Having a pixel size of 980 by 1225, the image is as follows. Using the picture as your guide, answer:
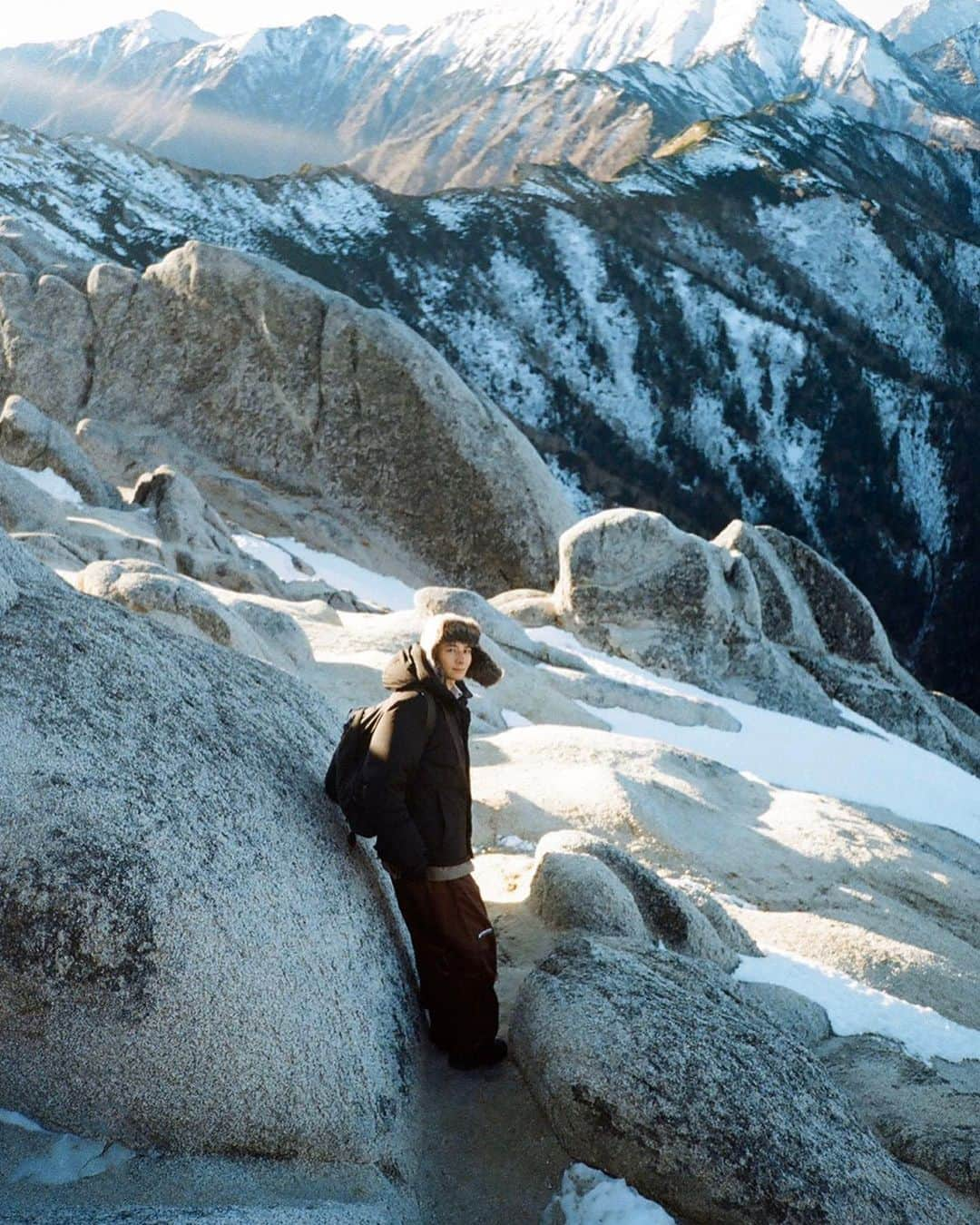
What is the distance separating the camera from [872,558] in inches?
3942

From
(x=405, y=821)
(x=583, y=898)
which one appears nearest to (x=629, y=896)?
(x=583, y=898)

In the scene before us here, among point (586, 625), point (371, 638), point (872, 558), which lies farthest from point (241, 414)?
point (872, 558)

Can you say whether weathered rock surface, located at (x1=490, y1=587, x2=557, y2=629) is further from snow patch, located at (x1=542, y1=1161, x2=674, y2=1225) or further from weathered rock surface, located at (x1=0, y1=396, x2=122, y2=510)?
snow patch, located at (x1=542, y1=1161, x2=674, y2=1225)

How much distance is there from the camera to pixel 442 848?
21.8 ft

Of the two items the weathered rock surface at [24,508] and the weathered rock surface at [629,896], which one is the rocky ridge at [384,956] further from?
the weathered rock surface at [24,508]

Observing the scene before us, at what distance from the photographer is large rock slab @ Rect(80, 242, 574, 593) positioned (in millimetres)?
36500

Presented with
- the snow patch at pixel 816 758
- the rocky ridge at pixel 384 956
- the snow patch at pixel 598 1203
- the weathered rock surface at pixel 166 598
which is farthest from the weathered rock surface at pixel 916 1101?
the weathered rock surface at pixel 166 598

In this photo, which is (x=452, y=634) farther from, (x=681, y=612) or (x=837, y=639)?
(x=837, y=639)

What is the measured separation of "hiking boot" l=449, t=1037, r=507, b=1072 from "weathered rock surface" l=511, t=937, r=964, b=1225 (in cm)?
15

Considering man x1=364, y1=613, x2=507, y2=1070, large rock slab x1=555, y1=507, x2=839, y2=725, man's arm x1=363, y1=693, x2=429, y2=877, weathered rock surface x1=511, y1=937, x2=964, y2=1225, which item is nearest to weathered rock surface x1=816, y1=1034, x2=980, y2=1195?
weathered rock surface x1=511, y1=937, x2=964, y2=1225

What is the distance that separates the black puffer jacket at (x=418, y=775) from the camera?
639cm

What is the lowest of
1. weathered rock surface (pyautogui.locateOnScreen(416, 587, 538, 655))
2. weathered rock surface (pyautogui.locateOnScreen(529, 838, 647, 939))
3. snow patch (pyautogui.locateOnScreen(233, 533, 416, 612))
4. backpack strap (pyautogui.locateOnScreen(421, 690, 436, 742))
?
snow patch (pyautogui.locateOnScreen(233, 533, 416, 612))

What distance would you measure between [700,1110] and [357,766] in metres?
2.78

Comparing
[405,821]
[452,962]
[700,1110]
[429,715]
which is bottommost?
[452,962]
